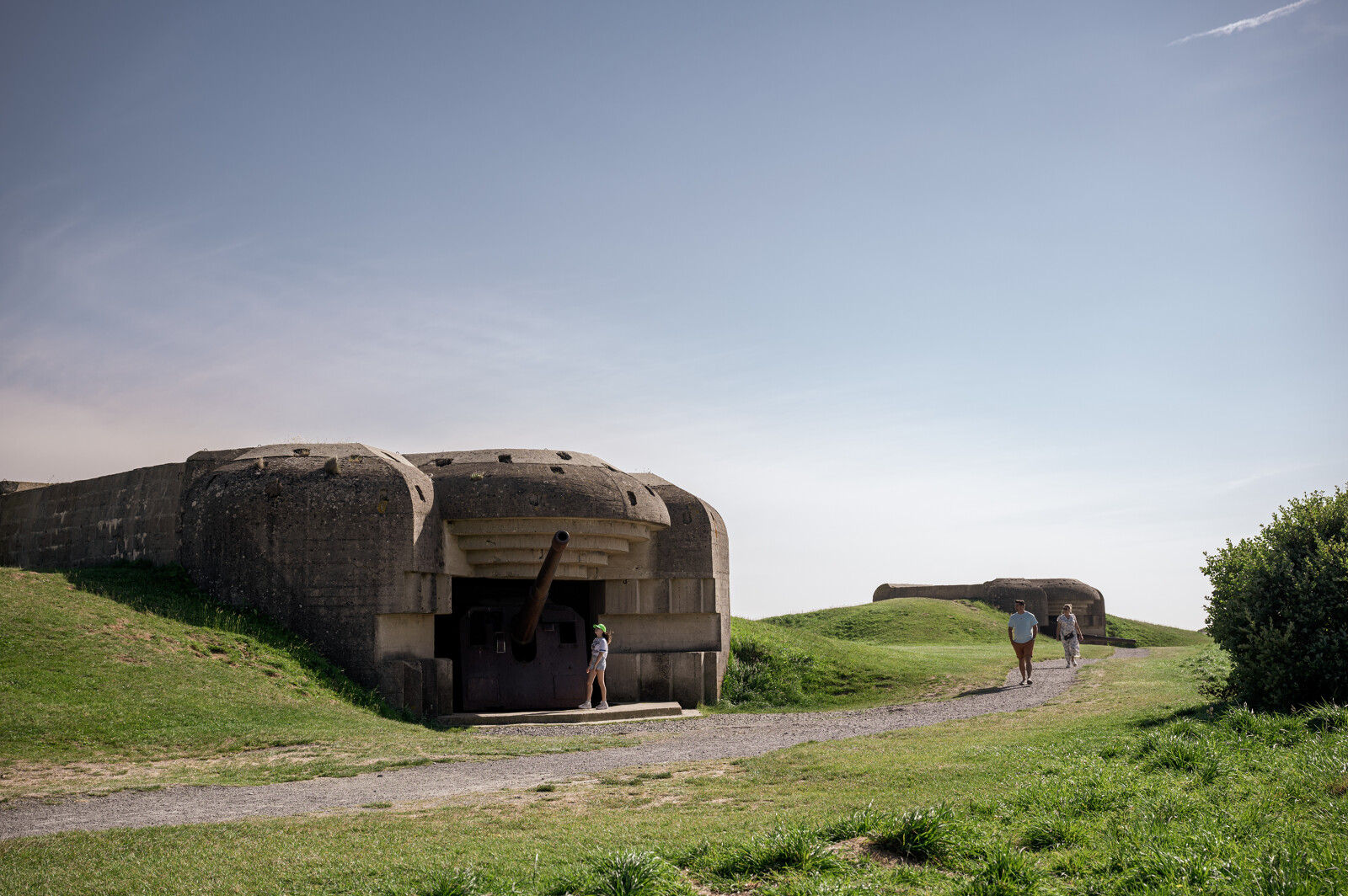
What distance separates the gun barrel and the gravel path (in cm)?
192

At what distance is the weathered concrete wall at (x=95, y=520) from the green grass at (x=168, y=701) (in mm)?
1124

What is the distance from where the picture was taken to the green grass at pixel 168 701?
9.63m

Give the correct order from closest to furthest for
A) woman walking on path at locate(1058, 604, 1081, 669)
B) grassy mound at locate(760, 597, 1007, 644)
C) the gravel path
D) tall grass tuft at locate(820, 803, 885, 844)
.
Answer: tall grass tuft at locate(820, 803, 885, 844) → the gravel path → woman walking on path at locate(1058, 604, 1081, 669) → grassy mound at locate(760, 597, 1007, 644)

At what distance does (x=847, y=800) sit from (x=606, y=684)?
1207cm

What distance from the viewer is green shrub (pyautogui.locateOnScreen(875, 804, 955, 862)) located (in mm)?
5242

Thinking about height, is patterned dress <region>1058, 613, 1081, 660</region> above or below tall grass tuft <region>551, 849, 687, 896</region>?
above

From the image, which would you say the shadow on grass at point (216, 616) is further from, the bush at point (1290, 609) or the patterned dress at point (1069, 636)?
the patterned dress at point (1069, 636)

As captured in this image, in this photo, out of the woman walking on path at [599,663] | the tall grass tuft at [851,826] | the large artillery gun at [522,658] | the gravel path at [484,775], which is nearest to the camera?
the tall grass tuft at [851,826]

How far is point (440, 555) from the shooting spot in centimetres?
1645

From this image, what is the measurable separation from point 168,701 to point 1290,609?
37.3ft

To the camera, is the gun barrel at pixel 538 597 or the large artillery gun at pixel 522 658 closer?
the gun barrel at pixel 538 597

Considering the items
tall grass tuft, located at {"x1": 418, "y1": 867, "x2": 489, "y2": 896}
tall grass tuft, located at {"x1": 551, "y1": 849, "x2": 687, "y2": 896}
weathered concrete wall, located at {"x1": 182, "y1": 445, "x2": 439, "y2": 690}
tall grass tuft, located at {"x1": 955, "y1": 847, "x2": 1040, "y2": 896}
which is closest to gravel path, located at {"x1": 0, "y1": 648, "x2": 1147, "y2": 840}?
weathered concrete wall, located at {"x1": 182, "y1": 445, "x2": 439, "y2": 690}

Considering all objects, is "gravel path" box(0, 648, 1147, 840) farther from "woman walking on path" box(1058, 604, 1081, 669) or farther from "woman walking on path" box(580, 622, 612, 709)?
"woman walking on path" box(1058, 604, 1081, 669)

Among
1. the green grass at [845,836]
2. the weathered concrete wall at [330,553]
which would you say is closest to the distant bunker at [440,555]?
the weathered concrete wall at [330,553]
